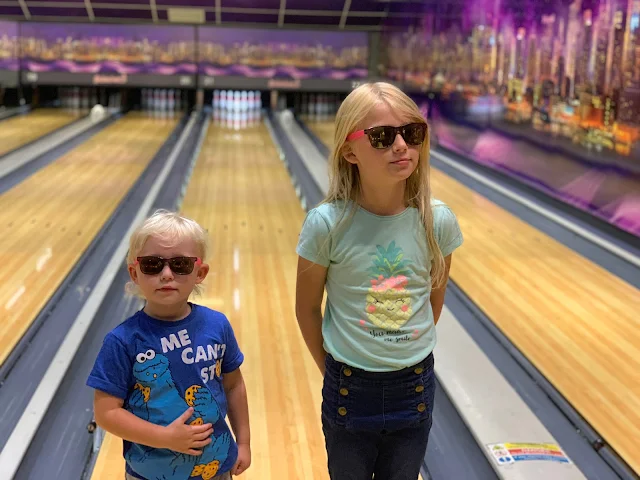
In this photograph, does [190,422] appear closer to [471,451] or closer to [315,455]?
[315,455]

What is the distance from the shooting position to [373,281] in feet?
4.60

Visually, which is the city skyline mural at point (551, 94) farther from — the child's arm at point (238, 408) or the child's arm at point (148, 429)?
the child's arm at point (148, 429)

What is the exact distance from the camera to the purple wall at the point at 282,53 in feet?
39.5

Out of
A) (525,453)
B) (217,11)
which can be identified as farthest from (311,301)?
(217,11)

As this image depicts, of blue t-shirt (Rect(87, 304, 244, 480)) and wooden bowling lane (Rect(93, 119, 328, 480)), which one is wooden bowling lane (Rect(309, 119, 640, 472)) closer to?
wooden bowling lane (Rect(93, 119, 328, 480))

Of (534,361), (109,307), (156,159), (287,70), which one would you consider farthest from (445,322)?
(287,70)

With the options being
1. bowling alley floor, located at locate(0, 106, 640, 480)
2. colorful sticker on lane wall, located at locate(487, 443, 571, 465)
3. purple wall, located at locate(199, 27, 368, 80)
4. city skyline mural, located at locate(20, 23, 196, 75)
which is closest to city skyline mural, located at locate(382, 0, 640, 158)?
bowling alley floor, located at locate(0, 106, 640, 480)

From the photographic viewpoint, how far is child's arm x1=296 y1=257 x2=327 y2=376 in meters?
1.44

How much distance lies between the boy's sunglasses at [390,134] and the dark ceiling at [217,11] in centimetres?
1017

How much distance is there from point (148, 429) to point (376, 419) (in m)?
0.40

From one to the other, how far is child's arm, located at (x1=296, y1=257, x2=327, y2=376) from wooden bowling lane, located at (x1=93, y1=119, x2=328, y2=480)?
80 cm

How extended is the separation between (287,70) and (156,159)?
5.06 m

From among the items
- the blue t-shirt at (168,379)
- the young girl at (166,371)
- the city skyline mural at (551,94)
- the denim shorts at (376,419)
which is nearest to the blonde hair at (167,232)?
the young girl at (166,371)

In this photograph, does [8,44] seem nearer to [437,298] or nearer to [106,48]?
[106,48]
